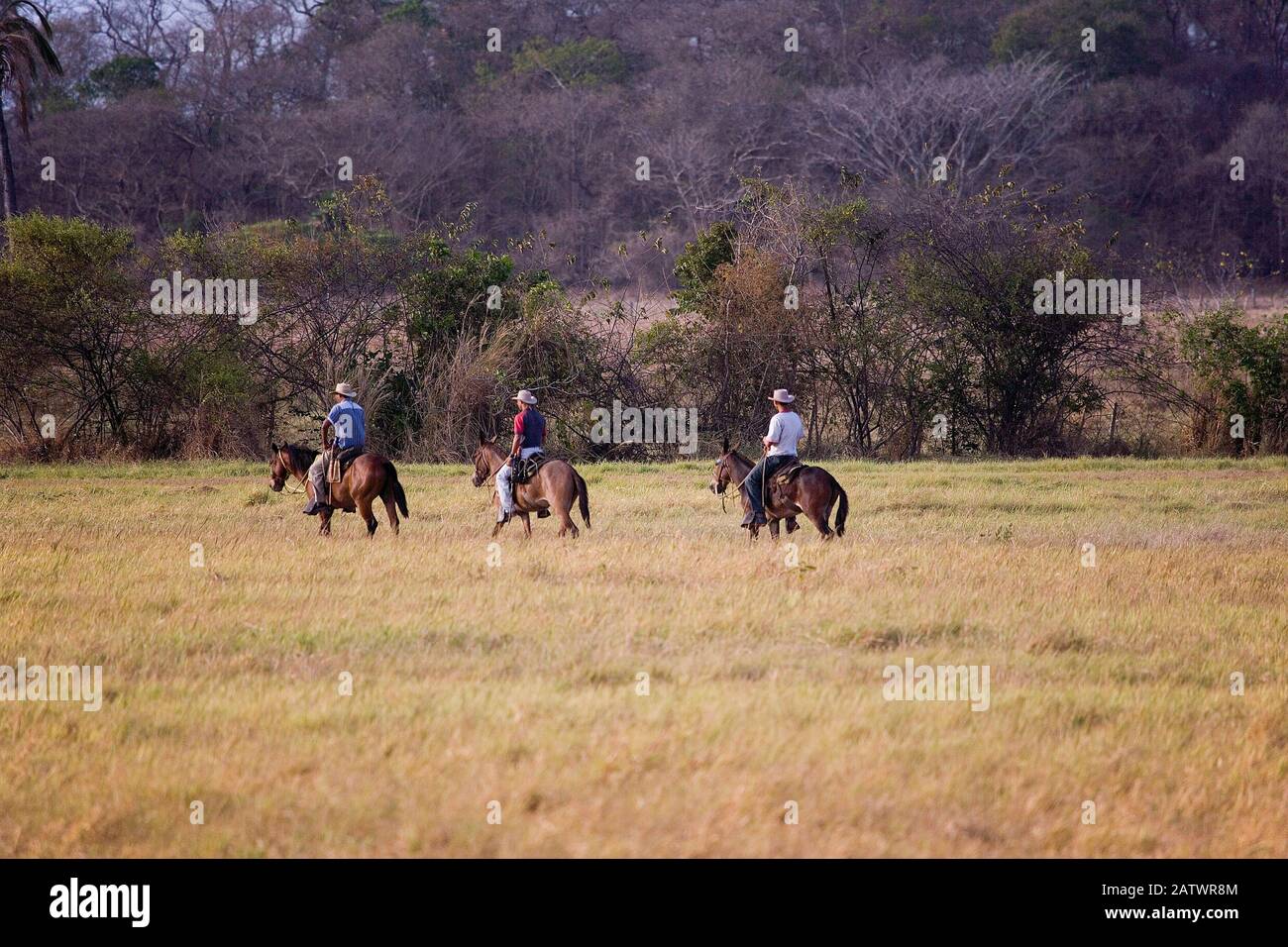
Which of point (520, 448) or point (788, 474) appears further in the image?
point (520, 448)

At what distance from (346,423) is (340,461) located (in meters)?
0.40

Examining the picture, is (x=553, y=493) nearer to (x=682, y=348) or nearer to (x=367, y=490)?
(x=367, y=490)

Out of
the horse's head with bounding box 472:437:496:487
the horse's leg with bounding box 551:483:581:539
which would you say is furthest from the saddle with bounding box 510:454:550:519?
the horse's head with bounding box 472:437:496:487

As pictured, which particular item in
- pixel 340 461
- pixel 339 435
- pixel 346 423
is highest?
pixel 346 423

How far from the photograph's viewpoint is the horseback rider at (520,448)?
1436cm

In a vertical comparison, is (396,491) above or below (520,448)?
below

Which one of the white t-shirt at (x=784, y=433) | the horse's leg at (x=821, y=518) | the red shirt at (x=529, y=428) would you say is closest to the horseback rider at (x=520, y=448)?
the red shirt at (x=529, y=428)

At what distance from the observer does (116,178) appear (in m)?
48.0

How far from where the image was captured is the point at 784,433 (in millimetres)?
13977

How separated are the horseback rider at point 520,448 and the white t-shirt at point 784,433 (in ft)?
7.64

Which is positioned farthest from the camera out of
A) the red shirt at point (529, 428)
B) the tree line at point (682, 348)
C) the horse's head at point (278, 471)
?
the tree line at point (682, 348)

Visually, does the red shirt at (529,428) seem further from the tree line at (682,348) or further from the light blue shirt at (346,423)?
the tree line at (682,348)

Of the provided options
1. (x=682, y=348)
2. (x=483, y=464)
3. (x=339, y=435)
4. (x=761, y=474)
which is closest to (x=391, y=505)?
(x=339, y=435)
